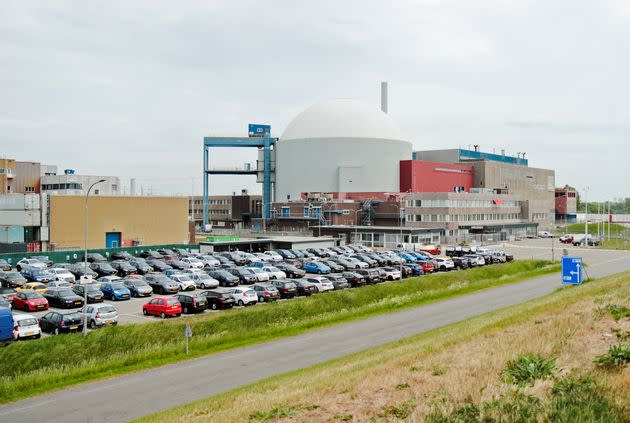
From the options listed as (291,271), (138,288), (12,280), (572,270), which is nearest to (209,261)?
(291,271)

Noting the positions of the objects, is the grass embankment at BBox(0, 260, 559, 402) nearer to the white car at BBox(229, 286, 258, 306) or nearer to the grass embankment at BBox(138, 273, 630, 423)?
the white car at BBox(229, 286, 258, 306)

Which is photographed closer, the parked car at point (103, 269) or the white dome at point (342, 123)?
the parked car at point (103, 269)

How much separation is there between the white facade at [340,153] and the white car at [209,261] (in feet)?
177

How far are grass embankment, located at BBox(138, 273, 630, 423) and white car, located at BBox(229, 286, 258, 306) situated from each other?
15445 mm

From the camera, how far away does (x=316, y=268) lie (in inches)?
2061

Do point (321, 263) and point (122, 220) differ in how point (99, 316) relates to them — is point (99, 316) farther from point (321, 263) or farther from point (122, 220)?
point (122, 220)

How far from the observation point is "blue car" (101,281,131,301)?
38531 mm

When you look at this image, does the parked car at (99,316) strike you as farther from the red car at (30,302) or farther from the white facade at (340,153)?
the white facade at (340,153)

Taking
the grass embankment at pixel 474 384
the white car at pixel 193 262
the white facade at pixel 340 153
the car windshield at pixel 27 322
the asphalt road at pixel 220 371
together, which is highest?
the white facade at pixel 340 153

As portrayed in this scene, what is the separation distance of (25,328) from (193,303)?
9.62 meters

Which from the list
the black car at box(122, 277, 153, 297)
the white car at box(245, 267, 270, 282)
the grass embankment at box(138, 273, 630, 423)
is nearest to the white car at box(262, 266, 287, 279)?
the white car at box(245, 267, 270, 282)

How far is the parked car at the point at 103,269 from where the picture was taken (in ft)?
161

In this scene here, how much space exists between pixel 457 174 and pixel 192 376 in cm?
10237

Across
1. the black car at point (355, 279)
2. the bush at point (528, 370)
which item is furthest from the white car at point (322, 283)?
the bush at point (528, 370)
